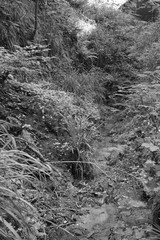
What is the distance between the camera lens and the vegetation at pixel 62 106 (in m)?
2.75

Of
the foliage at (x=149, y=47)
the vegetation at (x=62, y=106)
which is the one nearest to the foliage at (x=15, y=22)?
the vegetation at (x=62, y=106)

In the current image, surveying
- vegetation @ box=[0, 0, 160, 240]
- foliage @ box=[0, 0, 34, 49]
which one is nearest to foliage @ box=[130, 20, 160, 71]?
vegetation @ box=[0, 0, 160, 240]

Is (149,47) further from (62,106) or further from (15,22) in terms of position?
(62,106)

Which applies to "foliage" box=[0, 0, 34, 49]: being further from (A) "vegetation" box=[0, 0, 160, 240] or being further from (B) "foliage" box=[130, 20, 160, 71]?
(B) "foliage" box=[130, 20, 160, 71]

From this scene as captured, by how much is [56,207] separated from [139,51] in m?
7.12

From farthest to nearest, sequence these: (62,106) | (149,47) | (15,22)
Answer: (149,47) < (15,22) < (62,106)

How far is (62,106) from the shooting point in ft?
17.3

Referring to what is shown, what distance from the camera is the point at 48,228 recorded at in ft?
9.76

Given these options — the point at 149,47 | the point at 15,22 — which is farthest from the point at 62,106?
the point at 149,47

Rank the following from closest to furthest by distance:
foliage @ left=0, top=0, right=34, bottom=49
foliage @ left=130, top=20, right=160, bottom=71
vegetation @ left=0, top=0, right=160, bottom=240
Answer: vegetation @ left=0, top=0, right=160, bottom=240 < foliage @ left=0, top=0, right=34, bottom=49 < foliage @ left=130, top=20, right=160, bottom=71

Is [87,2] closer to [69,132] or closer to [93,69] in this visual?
[93,69]

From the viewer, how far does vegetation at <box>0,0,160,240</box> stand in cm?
275

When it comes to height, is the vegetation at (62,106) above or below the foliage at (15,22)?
below

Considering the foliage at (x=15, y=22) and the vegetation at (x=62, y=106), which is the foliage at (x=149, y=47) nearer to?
the vegetation at (x=62, y=106)
